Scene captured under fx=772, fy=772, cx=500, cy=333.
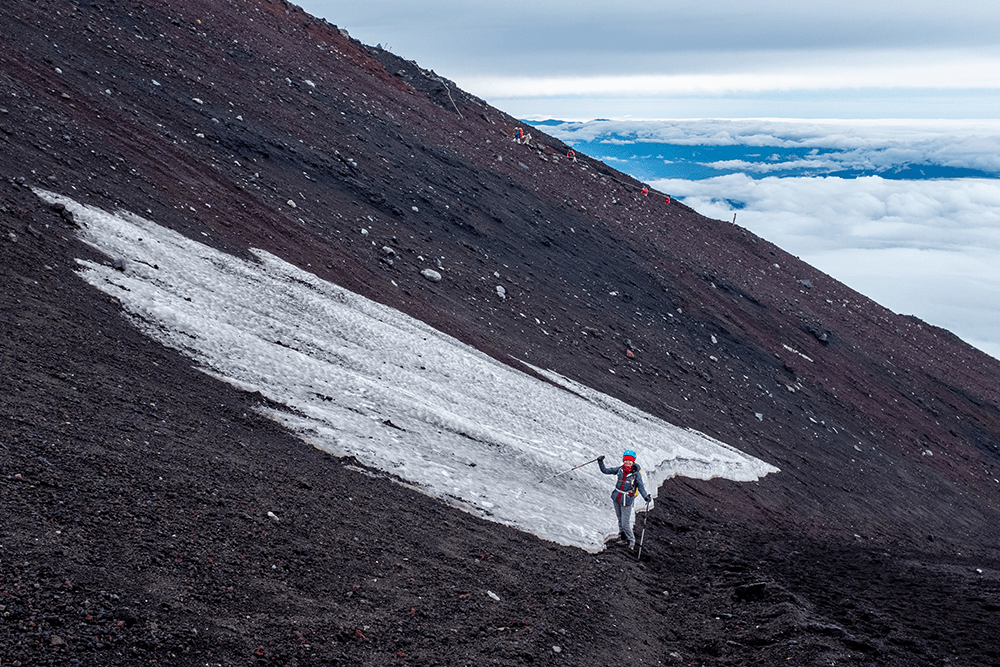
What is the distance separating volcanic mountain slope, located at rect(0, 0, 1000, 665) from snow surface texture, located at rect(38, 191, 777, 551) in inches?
28.0

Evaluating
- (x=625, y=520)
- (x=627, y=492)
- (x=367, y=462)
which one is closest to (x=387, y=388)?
(x=367, y=462)

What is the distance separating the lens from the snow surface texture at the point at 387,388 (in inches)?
529

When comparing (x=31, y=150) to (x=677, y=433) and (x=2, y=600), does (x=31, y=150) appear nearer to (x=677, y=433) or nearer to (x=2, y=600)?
(x=2, y=600)

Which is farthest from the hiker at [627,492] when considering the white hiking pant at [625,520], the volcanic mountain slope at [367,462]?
the volcanic mountain slope at [367,462]

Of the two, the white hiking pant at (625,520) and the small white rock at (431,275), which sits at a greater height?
the small white rock at (431,275)

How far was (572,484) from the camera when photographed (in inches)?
608

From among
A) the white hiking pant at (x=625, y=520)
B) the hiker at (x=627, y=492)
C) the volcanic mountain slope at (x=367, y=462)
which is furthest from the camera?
the white hiking pant at (x=625, y=520)

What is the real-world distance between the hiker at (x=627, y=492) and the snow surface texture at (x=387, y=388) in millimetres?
439

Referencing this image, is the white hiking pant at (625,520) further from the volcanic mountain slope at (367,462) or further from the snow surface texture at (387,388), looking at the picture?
the volcanic mountain slope at (367,462)

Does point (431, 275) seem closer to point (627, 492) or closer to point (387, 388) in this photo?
point (387, 388)

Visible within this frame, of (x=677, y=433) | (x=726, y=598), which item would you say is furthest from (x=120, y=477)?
(x=677, y=433)

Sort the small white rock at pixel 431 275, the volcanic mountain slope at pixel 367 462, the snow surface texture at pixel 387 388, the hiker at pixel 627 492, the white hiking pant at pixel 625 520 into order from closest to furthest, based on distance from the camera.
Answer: the volcanic mountain slope at pixel 367 462, the snow surface texture at pixel 387 388, the hiker at pixel 627 492, the white hiking pant at pixel 625 520, the small white rock at pixel 431 275

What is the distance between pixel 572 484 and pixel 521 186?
25.6 metres

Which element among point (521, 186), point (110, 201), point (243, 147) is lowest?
point (110, 201)
